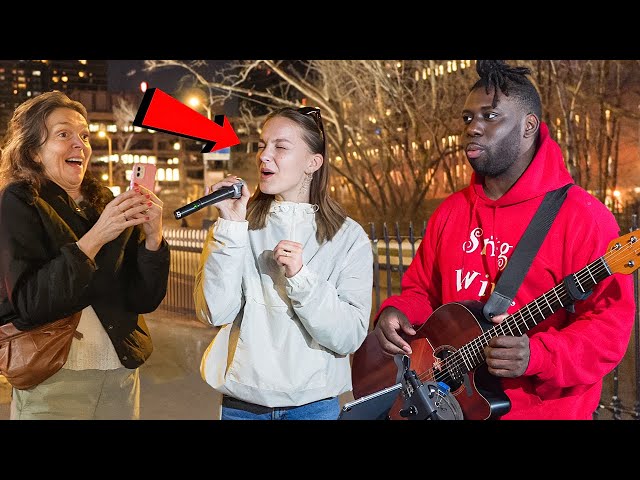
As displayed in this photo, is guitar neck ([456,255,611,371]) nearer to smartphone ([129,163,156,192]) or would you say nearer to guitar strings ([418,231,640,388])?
guitar strings ([418,231,640,388])

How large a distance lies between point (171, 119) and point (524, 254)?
151cm

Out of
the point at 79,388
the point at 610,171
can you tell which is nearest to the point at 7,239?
the point at 79,388

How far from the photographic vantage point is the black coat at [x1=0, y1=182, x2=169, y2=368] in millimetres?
2914

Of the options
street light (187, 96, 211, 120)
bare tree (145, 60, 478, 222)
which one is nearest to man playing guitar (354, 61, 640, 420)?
street light (187, 96, 211, 120)

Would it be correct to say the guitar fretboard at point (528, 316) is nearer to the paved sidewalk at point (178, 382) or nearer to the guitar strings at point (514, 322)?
the guitar strings at point (514, 322)

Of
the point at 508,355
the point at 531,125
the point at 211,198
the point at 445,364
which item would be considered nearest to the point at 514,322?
the point at 508,355

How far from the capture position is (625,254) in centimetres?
227

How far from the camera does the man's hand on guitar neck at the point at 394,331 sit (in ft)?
9.00

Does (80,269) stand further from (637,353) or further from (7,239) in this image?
(637,353)

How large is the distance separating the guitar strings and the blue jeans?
0.38 metres

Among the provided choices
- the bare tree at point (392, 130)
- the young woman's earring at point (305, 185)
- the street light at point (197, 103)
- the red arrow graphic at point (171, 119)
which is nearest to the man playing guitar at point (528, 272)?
the young woman's earring at point (305, 185)

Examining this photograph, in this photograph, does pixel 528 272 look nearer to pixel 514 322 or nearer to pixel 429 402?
pixel 514 322

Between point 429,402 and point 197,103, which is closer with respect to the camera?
point 429,402
